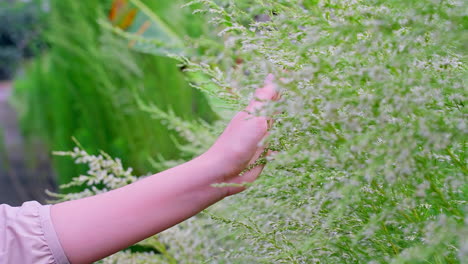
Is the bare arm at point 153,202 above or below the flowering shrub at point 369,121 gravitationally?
below

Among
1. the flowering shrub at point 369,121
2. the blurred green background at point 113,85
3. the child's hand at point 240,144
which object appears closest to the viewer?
the flowering shrub at point 369,121

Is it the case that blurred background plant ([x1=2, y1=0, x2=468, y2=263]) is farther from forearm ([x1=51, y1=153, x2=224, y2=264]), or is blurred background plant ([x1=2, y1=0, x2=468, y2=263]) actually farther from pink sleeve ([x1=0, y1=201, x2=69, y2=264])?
pink sleeve ([x1=0, y1=201, x2=69, y2=264])

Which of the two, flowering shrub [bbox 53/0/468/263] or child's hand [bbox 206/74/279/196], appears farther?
child's hand [bbox 206/74/279/196]

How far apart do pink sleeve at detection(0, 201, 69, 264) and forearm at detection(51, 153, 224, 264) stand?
0.05 feet

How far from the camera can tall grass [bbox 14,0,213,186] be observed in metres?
2.15

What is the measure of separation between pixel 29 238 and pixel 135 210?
0.15m

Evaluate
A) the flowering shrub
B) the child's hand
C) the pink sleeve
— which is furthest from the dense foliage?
the flowering shrub

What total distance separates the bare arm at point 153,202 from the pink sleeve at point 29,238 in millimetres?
12

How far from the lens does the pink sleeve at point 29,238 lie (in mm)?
669

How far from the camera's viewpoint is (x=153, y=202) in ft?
2.09

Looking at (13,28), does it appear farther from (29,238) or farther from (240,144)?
(240,144)

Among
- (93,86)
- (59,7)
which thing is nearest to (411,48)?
(93,86)

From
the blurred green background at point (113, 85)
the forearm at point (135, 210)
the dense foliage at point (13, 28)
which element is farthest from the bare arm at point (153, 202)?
the dense foliage at point (13, 28)

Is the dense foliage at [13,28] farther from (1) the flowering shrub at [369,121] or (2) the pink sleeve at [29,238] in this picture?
(1) the flowering shrub at [369,121]
